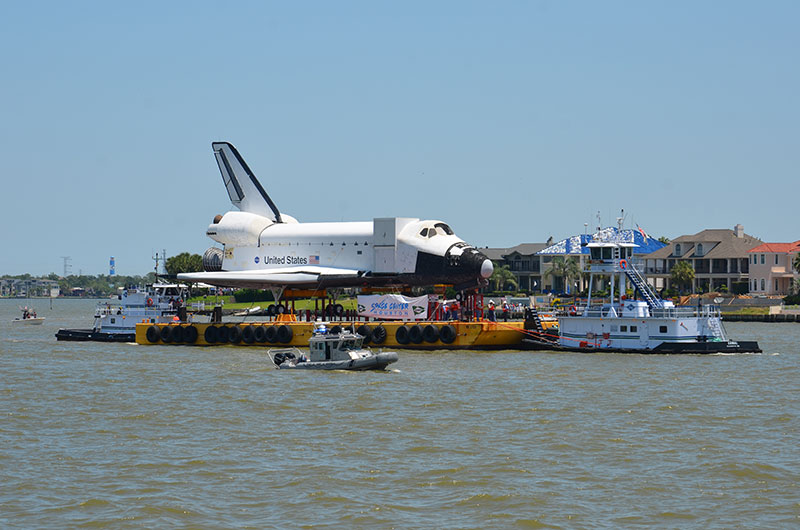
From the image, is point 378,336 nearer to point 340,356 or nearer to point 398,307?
point 398,307

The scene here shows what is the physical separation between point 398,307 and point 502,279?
78826 mm

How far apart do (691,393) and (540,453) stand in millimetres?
10883

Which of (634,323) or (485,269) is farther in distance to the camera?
(485,269)

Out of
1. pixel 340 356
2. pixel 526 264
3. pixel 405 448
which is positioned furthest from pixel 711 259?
pixel 405 448

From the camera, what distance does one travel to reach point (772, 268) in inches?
3856

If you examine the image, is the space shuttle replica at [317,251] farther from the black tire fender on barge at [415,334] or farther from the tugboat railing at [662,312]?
the tugboat railing at [662,312]

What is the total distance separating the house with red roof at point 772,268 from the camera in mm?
98062

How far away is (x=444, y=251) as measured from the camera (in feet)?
164

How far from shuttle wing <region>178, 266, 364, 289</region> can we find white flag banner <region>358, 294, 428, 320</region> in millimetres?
3592

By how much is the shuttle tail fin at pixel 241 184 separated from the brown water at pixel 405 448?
21.0m

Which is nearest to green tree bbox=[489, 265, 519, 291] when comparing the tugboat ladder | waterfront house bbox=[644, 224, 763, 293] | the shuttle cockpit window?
waterfront house bbox=[644, 224, 763, 293]

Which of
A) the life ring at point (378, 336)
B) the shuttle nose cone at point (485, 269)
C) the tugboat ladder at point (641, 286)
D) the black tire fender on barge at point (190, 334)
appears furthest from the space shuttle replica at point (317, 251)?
the tugboat ladder at point (641, 286)

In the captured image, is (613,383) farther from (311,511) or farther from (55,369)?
(55,369)

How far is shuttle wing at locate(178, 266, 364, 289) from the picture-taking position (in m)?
52.4
